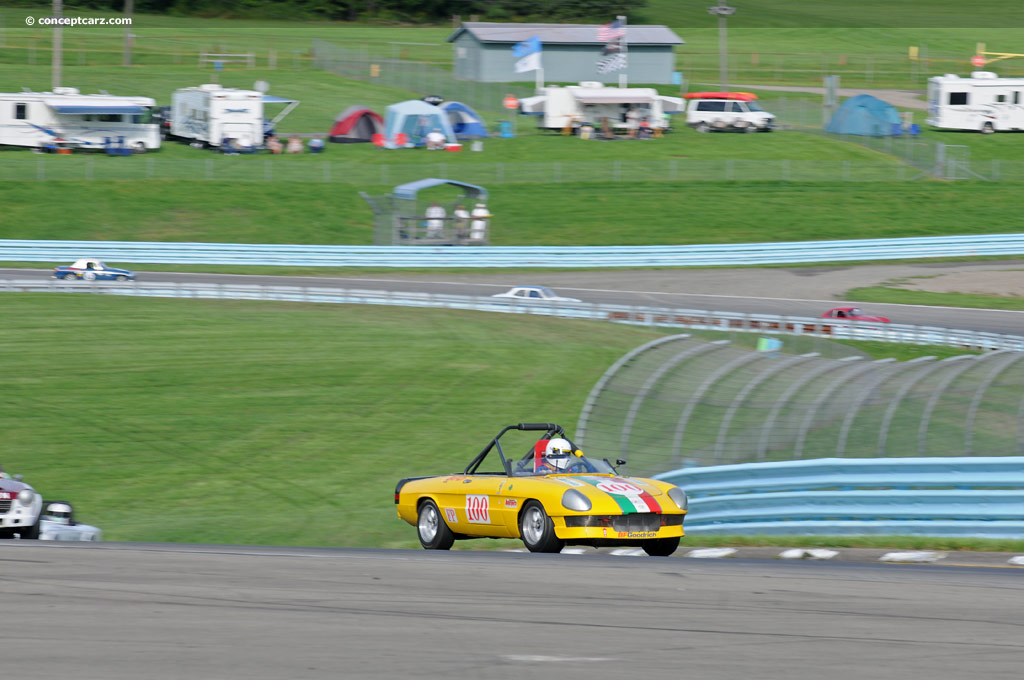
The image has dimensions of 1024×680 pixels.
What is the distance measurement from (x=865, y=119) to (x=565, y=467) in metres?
54.2

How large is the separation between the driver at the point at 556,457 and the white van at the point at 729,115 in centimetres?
5242

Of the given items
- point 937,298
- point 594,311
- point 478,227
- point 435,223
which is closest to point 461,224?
point 478,227

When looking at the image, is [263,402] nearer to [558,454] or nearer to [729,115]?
[558,454]

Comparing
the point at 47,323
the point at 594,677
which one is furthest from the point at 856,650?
the point at 47,323

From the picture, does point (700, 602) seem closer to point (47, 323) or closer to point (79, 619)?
point (79, 619)

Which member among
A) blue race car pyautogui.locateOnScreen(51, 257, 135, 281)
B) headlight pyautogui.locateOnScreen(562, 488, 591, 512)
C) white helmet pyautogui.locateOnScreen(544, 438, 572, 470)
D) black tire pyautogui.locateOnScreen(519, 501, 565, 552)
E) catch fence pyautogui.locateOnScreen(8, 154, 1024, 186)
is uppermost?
catch fence pyautogui.locateOnScreen(8, 154, 1024, 186)

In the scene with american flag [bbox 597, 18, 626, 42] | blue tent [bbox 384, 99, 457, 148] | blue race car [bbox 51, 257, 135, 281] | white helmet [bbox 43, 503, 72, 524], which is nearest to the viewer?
white helmet [bbox 43, 503, 72, 524]

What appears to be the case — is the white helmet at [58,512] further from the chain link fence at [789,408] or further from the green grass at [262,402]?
the chain link fence at [789,408]

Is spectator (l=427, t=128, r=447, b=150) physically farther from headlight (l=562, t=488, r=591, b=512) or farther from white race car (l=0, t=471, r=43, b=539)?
headlight (l=562, t=488, r=591, b=512)

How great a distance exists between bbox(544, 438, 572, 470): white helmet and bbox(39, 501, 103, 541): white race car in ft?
18.6

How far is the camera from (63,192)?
157ft

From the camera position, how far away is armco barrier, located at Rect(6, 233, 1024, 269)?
43.1 metres

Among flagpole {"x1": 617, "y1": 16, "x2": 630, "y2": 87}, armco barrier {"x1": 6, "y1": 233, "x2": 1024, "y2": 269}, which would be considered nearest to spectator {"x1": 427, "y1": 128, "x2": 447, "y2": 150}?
flagpole {"x1": 617, "y1": 16, "x2": 630, "y2": 87}

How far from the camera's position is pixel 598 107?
62562 mm
